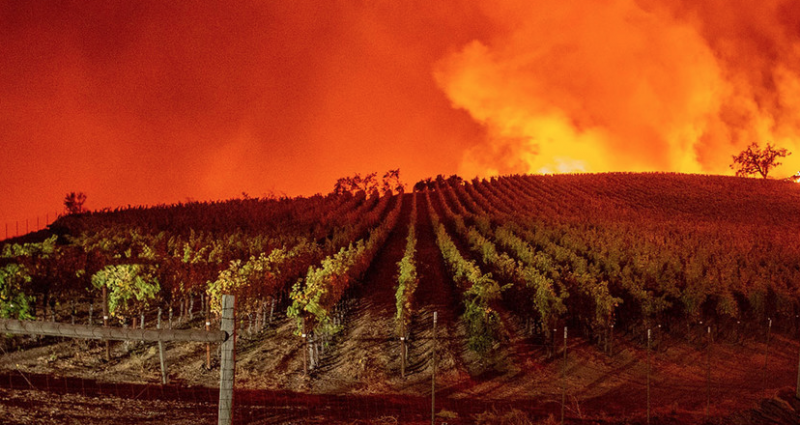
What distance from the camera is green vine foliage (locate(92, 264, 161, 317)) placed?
22766 mm

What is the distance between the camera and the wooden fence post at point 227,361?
729 centimetres

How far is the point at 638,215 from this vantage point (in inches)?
2298

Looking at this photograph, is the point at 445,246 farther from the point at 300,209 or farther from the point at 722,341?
the point at 300,209

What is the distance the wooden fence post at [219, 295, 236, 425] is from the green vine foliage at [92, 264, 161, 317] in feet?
55.0

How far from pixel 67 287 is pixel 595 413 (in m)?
18.2

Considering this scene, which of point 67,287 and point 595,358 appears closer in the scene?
point 595,358

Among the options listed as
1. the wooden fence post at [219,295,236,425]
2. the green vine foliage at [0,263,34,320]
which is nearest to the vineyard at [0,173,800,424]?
the green vine foliage at [0,263,34,320]

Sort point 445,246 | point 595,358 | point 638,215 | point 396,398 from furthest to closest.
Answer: point 638,215 < point 445,246 < point 595,358 < point 396,398

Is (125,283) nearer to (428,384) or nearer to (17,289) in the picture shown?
(17,289)

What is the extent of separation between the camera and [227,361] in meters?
7.38

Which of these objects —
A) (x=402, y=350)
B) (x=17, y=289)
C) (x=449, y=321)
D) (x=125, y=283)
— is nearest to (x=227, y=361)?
(x=402, y=350)

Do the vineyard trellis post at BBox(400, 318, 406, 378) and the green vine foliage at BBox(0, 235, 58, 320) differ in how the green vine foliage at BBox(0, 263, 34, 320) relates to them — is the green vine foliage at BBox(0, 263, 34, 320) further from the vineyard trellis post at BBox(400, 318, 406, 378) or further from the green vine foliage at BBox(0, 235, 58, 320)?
the vineyard trellis post at BBox(400, 318, 406, 378)

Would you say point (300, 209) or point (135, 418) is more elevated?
point (300, 209)

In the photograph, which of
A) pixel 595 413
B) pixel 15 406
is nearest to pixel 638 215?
pixel 595 413
